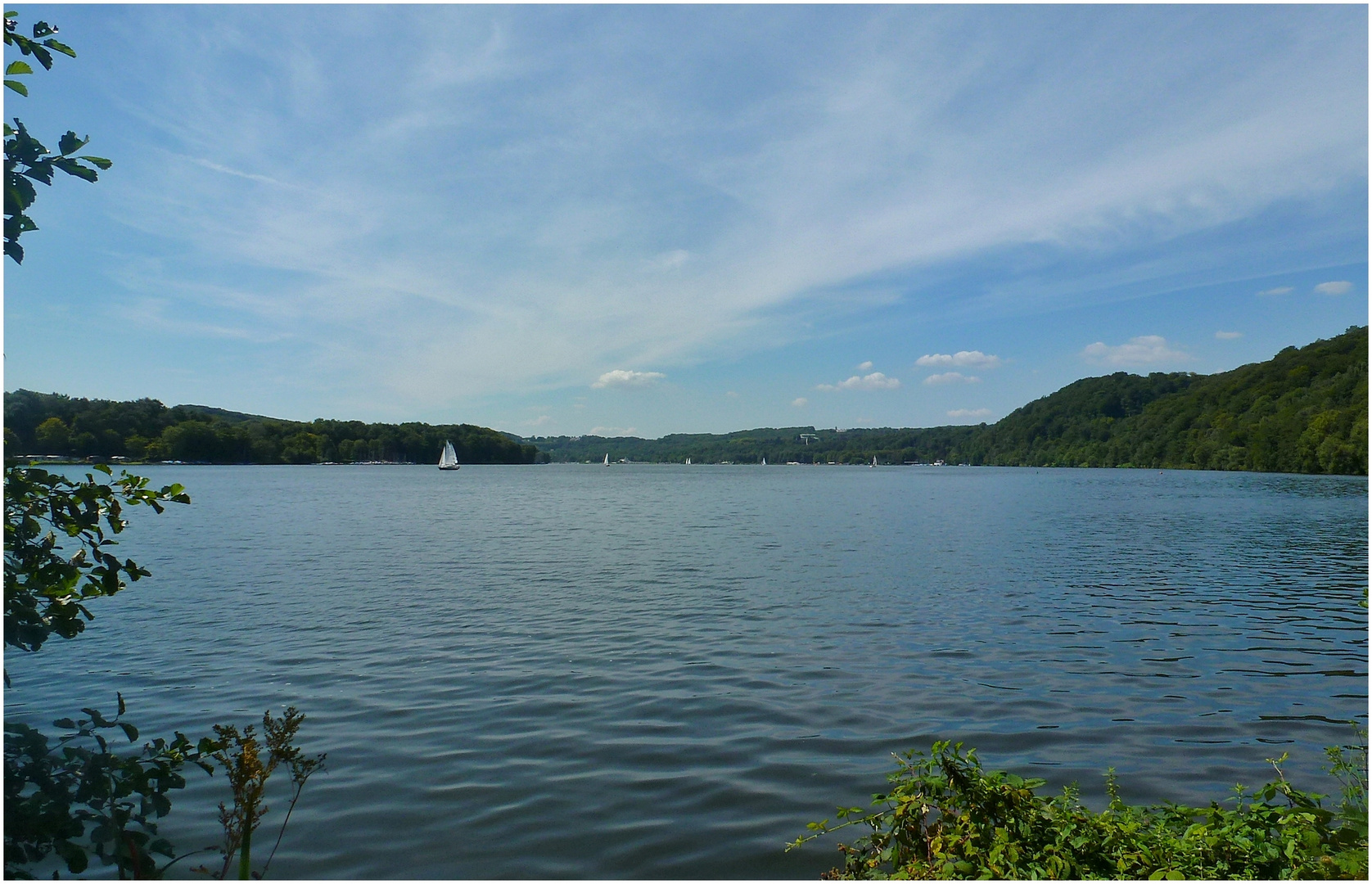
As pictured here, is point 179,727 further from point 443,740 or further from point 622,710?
point 622,710

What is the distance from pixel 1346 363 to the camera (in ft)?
401

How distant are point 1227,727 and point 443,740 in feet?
31.2

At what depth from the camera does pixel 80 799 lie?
5.38m

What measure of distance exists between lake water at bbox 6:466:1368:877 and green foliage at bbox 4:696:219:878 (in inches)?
45.1

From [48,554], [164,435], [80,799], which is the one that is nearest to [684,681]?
[80,799]

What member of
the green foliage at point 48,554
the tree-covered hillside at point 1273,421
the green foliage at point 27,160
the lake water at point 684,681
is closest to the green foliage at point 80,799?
the green foliage at point 48,554

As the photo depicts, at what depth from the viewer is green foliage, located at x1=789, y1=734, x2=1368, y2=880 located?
477 cm

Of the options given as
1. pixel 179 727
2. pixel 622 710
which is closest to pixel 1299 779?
pixel 622 710

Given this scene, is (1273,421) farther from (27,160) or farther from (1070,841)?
(27,160)

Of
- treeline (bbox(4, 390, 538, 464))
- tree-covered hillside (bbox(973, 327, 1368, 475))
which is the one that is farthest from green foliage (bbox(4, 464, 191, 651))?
tree-covered hillside (bbox(973, 327, 1368, 475))

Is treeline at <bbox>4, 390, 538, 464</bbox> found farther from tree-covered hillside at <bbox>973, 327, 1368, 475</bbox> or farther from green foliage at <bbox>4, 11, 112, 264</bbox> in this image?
tree-covered hillside at <bbox>973, 327, 1368, 475</bbox>

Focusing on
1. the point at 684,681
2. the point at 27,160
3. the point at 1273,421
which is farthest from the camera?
the point at 1273,421

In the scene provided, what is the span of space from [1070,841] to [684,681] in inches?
274

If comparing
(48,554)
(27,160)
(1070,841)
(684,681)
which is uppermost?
(27,160)
